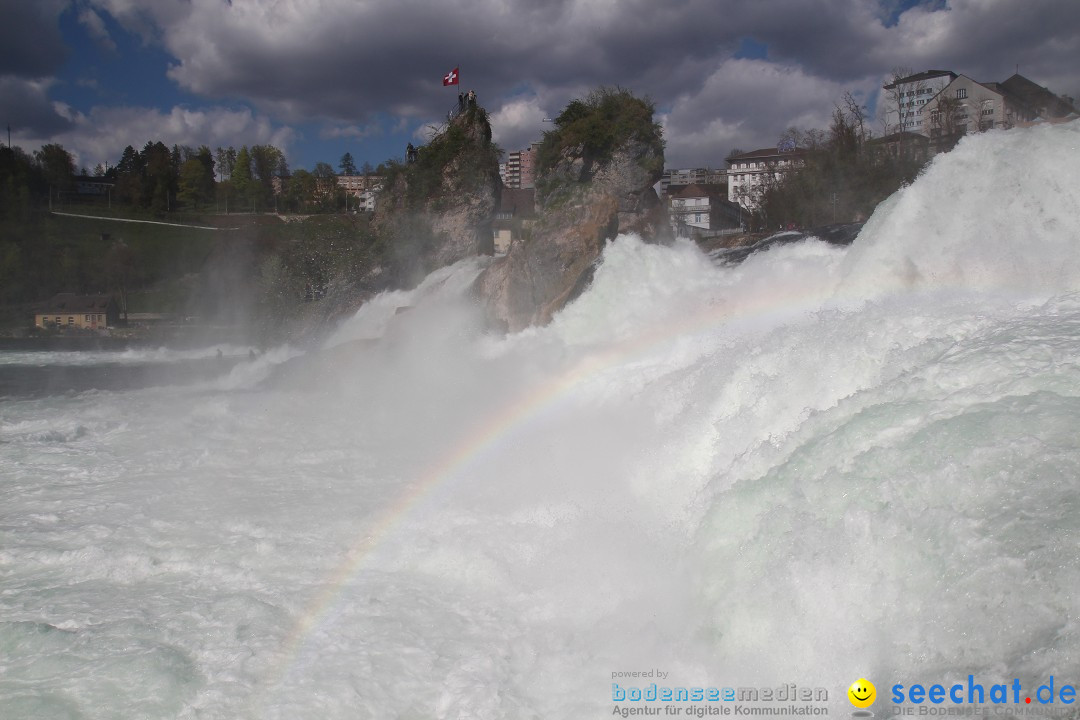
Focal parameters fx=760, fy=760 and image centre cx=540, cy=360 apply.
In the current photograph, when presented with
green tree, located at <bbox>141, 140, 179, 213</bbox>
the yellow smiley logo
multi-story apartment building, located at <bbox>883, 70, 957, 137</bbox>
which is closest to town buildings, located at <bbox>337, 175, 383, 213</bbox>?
green tree, located at <bbox>141, 140, 179, 213</bbox>

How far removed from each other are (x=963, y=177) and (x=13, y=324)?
4705 cm

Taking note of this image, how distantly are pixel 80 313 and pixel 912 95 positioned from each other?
41.5 meters

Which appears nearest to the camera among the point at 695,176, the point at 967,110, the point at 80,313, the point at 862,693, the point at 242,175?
the point at 862,693

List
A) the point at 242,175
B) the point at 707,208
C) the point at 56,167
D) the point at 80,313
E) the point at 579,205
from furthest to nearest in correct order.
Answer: the point at 242,175 → the point at 56,167 → the point at 707,208 → the point at 80,313 → the point at 579,205

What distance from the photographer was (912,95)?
27.2m

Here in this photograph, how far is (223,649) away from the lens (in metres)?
5.18

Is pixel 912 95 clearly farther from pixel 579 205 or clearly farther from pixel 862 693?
pixel 862 693

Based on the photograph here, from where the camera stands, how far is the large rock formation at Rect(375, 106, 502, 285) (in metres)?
23.4

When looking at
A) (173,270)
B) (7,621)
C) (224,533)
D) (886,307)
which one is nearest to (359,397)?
(224,533)

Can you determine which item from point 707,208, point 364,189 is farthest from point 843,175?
point 364,189

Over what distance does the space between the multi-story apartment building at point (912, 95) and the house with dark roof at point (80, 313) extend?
3915 centimetres

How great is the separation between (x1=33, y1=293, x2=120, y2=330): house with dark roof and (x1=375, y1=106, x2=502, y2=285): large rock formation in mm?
24610

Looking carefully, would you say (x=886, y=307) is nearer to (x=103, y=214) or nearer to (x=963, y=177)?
(x=963, y=177)

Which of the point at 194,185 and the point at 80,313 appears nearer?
the point at 80,313
